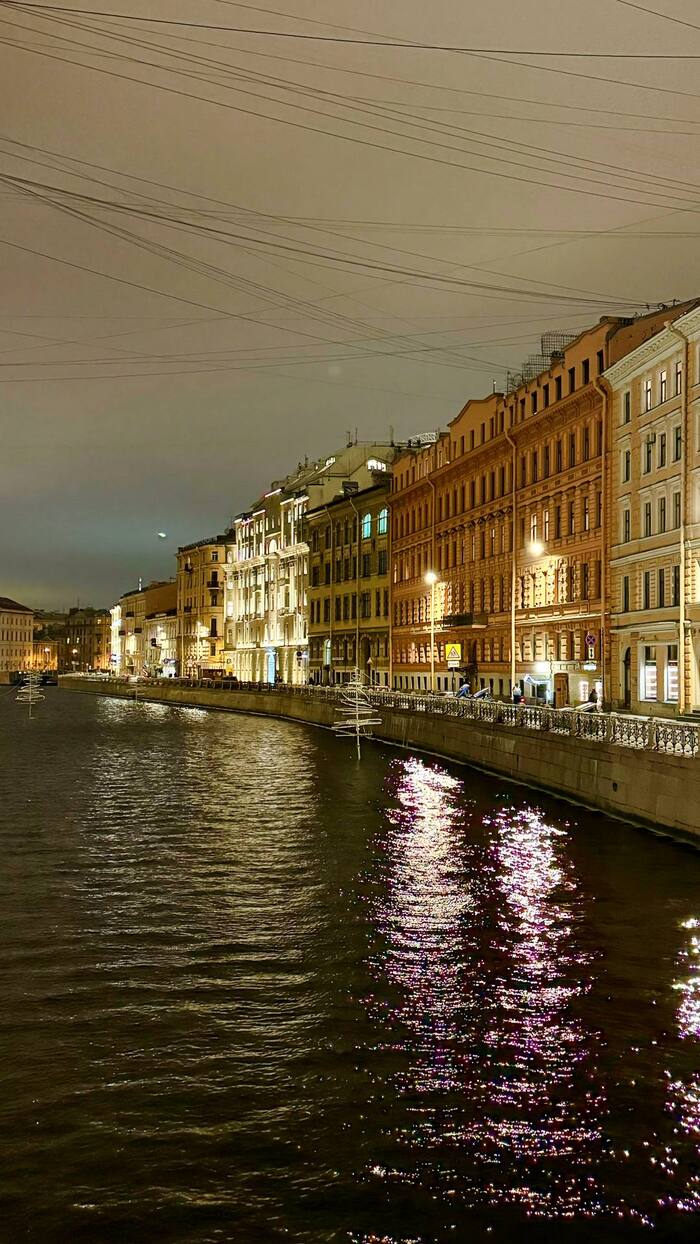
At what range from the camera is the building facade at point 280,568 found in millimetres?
100188

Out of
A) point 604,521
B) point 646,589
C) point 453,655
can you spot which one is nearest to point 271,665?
point 453,655

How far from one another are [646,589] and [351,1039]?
114 feet

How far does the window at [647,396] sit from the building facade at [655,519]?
1.5 inches

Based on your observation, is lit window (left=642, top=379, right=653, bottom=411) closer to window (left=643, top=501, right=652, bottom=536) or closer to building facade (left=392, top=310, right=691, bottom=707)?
building facade (left=392, top=310, right=691, bottom=707)

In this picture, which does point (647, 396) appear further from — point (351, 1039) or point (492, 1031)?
point (351, 1039)

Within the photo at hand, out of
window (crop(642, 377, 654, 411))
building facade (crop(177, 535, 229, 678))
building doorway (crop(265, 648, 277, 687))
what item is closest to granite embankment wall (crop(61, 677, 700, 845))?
window (crop(642, 377, 654, 411))

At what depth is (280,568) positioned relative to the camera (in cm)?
11350

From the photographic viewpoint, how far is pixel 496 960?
51.2ft

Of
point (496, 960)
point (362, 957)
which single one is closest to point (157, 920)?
point (362, 957)

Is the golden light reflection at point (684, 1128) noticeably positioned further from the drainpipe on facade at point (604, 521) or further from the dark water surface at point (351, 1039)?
the drainpipe on facade at point (604, 521)

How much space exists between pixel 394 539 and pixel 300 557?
23.2 metres

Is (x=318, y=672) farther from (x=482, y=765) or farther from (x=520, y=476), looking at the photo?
(x=482, y=765)

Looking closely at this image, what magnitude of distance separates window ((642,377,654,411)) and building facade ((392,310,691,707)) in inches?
134

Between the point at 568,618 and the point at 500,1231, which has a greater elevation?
the point at 568,618
